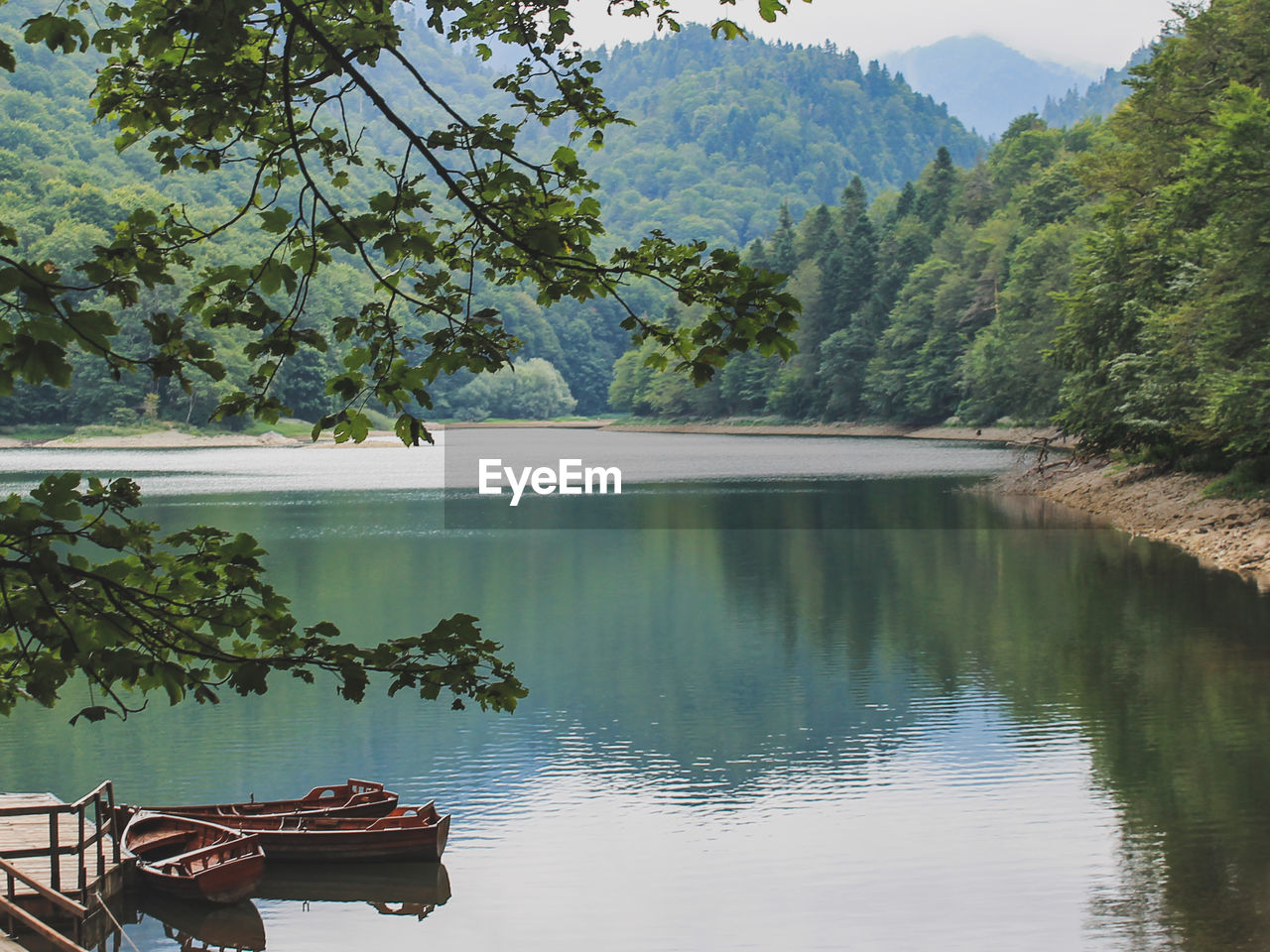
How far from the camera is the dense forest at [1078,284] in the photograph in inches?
1224

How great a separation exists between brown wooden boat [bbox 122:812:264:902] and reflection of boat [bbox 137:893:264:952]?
0.32ft

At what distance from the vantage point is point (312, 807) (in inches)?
546

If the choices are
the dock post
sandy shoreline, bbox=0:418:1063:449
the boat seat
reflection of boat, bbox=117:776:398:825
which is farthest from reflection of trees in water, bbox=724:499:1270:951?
sandy shoreline, bbox=0:418:1063:449

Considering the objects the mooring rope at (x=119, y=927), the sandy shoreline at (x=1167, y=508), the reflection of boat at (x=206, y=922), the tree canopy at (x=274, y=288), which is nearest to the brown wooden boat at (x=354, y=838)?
the reflection of boat at (x=206, y=922)

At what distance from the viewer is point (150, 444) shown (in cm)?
10825

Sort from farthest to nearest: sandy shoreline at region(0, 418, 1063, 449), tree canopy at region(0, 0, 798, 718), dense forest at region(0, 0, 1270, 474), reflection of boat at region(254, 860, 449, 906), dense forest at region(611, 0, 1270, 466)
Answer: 1. sandy shoreline at region(0, 418, 1063, 449)
2. dense forest at region(0, 0, 1270, 474)
3. dense forest at region(611, 0, 1270, 466)
4. reflection of boat at region(254, 860, 449, 906)
5. tree canopy at region(0, 0, 798, 718)

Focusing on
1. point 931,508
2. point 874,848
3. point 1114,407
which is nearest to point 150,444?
point 931,508

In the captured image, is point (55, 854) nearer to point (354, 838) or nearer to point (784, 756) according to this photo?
point (354, 838)

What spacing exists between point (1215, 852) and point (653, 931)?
5.71 meters

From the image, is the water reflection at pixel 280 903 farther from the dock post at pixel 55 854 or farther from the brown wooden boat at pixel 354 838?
the dock post at pixel 55 854

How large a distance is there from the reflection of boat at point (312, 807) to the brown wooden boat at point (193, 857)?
0.77 ft

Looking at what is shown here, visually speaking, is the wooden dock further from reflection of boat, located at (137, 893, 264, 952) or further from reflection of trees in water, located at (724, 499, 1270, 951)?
reflection of trees in water, located at (724, 499, 1270, 951)

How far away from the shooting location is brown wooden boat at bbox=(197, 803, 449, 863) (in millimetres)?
12945

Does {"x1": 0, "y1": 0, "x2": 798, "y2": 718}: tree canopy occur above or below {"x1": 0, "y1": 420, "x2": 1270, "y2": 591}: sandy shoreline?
above
